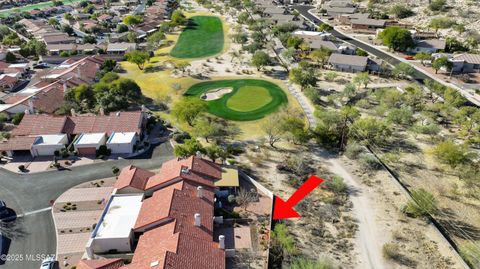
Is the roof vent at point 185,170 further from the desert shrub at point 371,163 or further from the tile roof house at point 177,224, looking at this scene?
the desert shrub at point 371,163

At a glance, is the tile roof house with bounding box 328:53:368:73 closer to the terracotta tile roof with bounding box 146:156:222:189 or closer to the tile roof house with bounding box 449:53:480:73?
the tile roof house with bounding box 449:53:480:73

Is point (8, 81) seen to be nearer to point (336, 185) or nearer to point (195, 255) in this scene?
point (195, 255)

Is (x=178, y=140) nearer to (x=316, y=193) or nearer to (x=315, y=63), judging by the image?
(x=316, y=193)

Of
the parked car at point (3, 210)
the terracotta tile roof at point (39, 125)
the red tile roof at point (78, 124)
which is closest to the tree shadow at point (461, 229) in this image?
the red tile roof at point (78, 124)

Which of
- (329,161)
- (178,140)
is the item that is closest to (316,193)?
(329,161)

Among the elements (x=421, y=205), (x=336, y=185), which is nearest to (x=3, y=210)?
(x=336, y=185)

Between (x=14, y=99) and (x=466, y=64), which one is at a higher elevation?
(x=466, y=64)
